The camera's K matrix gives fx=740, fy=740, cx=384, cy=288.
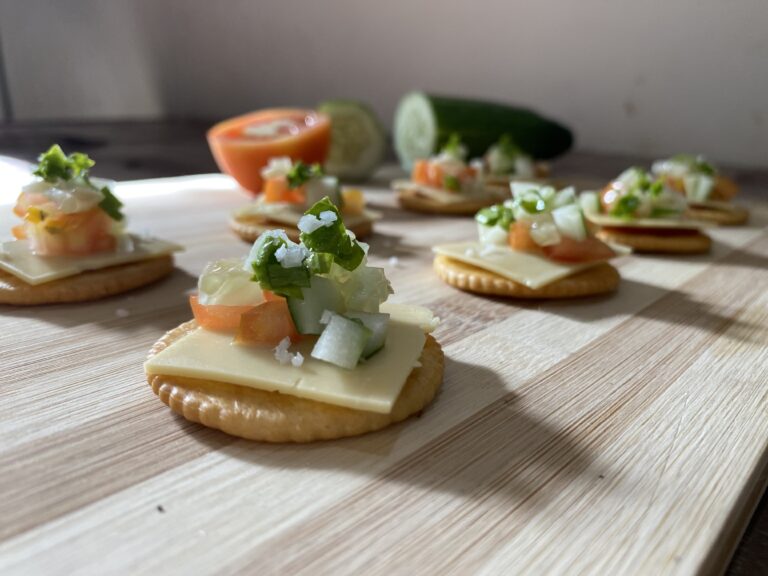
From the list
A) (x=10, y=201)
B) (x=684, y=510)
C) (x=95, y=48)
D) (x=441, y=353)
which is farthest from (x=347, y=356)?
(x=95, y=48)

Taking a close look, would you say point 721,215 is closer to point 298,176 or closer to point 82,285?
point 298,176

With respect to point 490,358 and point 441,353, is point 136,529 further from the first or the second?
point 490,358

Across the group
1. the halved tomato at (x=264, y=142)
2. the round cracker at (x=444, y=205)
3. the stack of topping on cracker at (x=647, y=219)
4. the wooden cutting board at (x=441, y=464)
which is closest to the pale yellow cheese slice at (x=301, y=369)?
the wooden cutting board at (x=441, y=464)

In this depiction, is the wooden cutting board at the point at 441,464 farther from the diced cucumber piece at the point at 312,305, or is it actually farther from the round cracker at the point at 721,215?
the round cracker at the point at 721,215

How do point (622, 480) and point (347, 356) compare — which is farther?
point (347, 356)

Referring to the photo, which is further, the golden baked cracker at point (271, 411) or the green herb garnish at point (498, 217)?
the green herb garnish at point (498, 217)

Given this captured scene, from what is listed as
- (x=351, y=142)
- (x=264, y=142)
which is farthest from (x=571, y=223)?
(x=351, y=142)

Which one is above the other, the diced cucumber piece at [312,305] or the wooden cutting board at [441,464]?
the diced cucumber piece at [312,305]
